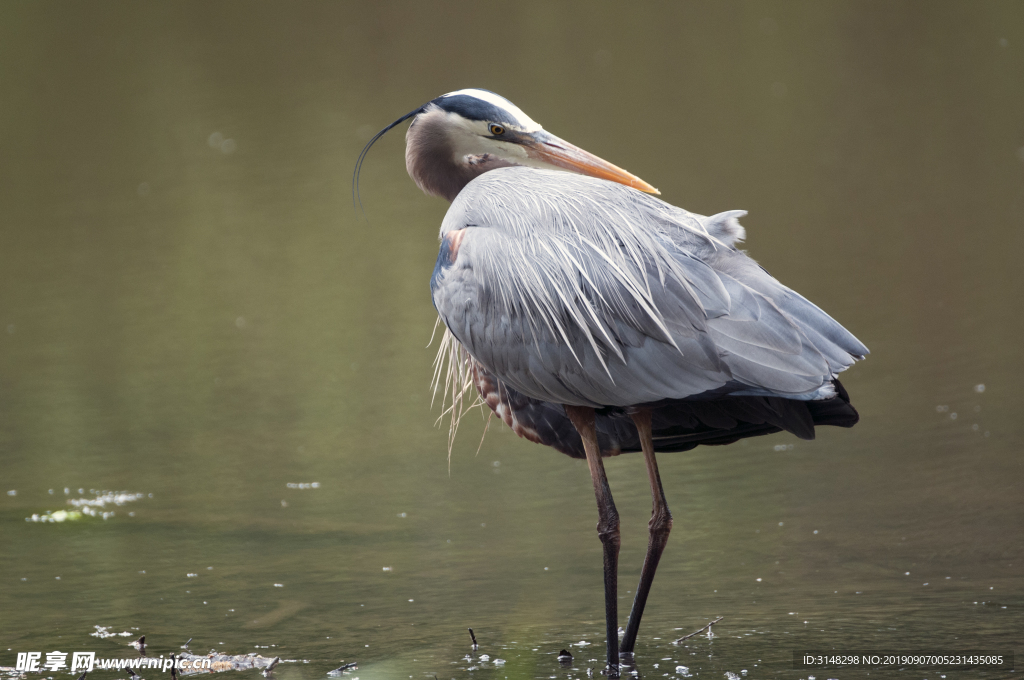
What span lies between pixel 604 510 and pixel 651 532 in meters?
0.18

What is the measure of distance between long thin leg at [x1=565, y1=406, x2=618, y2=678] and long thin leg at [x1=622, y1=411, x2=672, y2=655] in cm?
8

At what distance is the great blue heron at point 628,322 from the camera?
3529 millimetres

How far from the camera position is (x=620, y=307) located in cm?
367

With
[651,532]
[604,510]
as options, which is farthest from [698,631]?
[604,510]

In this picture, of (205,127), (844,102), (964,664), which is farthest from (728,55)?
(964,664)

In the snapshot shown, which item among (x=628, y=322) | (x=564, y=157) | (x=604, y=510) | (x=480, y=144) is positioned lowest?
(x=604, y=510)

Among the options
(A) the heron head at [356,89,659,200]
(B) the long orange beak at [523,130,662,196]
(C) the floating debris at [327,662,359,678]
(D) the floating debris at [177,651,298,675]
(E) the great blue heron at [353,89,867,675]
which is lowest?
(C) the floating debris at [327,662,359,678]

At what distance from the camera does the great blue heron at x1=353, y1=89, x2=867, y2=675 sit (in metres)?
3.53

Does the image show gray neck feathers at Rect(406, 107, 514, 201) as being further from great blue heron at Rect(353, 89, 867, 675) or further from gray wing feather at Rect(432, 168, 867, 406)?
gray wing feather at Rect(432, 168, 867, 406)

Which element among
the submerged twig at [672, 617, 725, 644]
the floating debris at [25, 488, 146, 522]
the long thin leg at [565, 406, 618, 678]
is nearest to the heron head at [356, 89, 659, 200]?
the long thin leg at [565, 406, 618, 678]

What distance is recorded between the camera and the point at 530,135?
4.23 m

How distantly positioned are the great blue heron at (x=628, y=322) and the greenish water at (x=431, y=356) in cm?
63

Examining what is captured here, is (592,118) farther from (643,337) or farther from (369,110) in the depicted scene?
(643,337)

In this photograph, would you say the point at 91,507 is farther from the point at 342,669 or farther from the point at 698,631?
the point at 698,631
